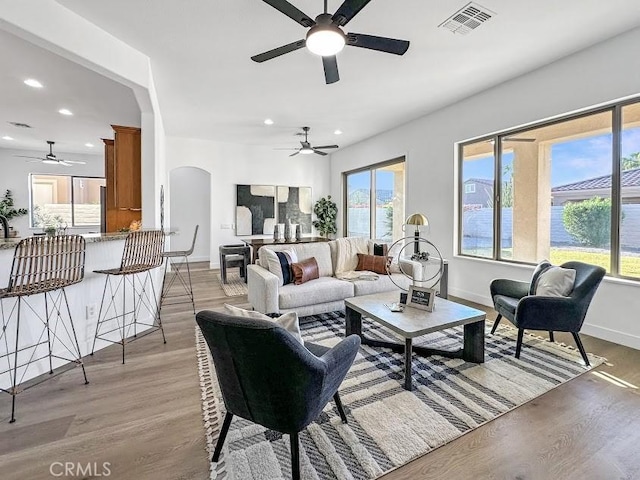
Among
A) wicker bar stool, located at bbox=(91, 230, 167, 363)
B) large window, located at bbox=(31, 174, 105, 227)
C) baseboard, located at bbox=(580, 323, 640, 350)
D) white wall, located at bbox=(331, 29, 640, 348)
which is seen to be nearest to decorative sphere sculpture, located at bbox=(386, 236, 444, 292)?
white wall, located at bbox=(331, 29, 640, 348)

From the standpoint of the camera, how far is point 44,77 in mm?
3566

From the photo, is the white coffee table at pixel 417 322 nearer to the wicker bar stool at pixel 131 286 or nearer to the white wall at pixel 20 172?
the wicker bar stool at pixel 131 286

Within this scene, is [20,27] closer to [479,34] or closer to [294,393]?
[294,393]

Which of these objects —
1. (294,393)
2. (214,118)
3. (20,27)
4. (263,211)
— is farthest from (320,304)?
(263,211)

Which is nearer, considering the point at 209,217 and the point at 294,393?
the point at 294,393

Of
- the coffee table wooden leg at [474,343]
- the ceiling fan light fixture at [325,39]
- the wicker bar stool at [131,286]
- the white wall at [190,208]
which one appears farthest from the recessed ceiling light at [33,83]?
the coffee table wooden leg at [474,343]

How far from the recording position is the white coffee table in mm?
2291

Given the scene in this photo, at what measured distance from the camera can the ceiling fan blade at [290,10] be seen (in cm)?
196

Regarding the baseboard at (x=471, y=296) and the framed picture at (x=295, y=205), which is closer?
the baseboard at (x=471, y=296)

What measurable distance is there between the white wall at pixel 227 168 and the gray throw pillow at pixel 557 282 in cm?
616

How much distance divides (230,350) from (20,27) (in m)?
2.68

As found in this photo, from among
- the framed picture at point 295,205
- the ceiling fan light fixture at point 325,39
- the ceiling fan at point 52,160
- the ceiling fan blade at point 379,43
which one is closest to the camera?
the ceiling fan light fixture at point 325,39

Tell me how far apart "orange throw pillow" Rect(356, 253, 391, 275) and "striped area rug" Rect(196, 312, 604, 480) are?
1268 millimetres

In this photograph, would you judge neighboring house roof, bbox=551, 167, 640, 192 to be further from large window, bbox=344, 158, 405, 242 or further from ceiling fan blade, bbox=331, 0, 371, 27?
ceiling fan blade, bbox=331, 0, 371, 27
